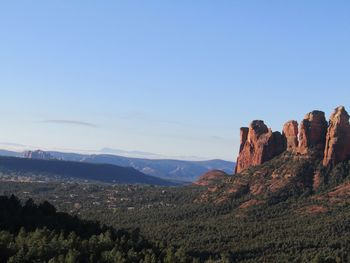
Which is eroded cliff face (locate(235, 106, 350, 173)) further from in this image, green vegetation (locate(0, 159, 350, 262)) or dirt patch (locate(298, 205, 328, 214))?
dirt patch (locate(298, 205, 328, 214))

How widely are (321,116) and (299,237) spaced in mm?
71395

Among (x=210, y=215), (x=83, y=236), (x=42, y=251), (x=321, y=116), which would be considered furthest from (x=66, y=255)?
(x=321, y=116)

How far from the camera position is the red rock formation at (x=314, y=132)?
586 feet

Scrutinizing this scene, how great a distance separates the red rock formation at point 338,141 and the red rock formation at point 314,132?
16.4ft

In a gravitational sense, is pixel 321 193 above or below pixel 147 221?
above

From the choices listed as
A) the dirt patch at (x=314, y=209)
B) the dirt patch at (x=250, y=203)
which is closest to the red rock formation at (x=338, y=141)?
the dirt patch at (x=250, y=203)

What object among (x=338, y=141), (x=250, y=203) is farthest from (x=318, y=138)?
(x=250, y=203)

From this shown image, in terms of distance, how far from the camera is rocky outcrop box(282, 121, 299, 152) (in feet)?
616

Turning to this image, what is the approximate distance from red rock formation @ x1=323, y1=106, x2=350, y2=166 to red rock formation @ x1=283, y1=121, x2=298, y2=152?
48.7 feet

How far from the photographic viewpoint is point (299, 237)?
117 metres

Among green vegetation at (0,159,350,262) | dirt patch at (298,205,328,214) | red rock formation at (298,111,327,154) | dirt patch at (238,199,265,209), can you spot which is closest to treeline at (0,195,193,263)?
green vegetation at (0,159,350,262)

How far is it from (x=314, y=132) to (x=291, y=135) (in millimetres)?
12147

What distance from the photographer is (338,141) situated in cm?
17050

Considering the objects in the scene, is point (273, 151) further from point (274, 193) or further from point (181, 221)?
point (181, 221)
